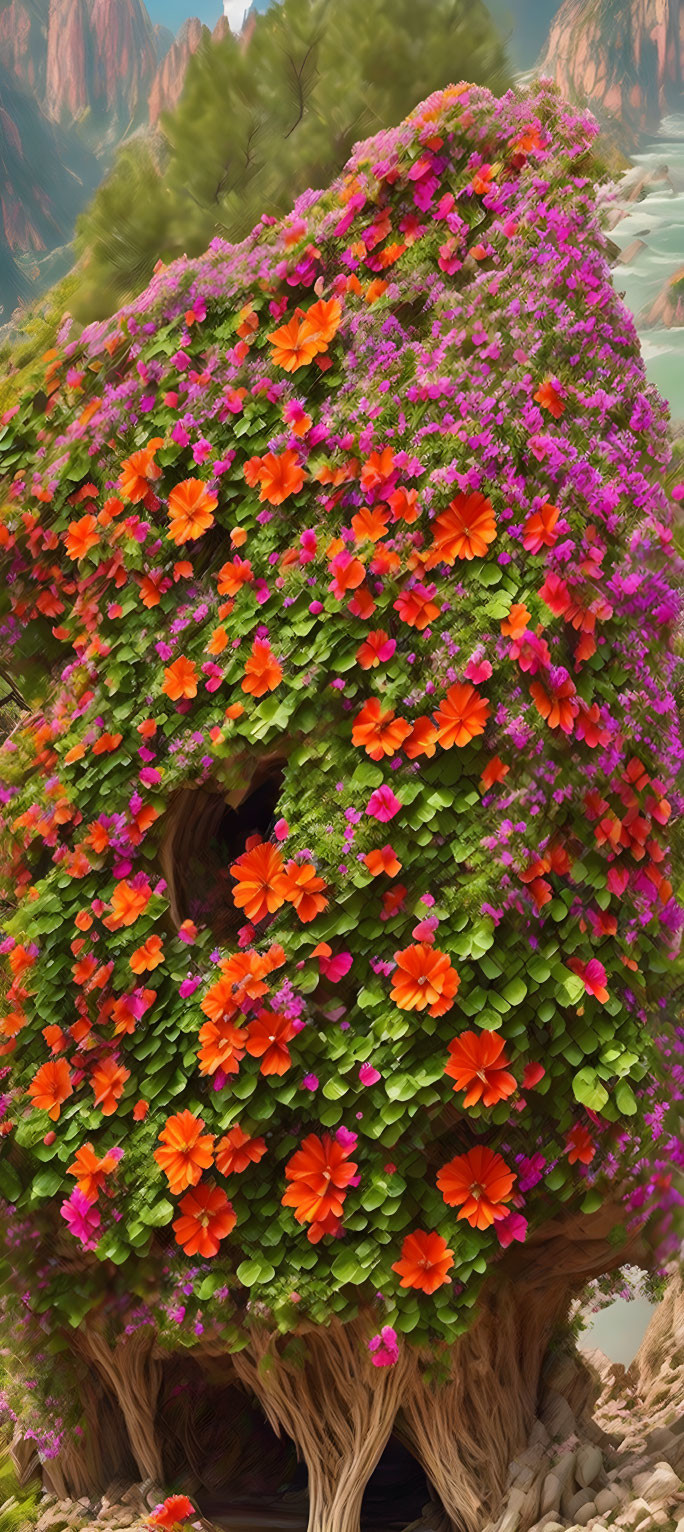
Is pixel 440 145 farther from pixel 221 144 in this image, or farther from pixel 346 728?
pixel 346 728

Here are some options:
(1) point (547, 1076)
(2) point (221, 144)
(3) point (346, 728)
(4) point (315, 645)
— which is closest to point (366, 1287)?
(1) point (547, 1076)

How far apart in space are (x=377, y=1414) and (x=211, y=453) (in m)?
2.78

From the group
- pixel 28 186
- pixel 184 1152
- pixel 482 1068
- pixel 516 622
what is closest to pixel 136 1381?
pixel 184 1152

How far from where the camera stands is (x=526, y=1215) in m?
3.10

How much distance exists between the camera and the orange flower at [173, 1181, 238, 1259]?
3.18 m

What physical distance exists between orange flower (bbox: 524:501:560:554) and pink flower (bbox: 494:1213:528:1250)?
5.65 ft

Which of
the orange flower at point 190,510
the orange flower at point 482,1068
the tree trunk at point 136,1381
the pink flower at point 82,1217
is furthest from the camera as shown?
the tree trunk at point 136,1381

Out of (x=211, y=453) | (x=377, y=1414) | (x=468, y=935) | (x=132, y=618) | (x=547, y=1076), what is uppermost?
(x=211, y=453)

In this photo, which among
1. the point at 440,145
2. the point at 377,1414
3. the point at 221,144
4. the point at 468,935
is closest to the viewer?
the point at 468,935

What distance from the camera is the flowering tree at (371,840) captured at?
9.91 ft

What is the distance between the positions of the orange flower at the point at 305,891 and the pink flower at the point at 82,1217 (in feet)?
3.61

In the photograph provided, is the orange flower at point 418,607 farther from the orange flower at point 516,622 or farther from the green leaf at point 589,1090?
the green leaf at point 589,1090

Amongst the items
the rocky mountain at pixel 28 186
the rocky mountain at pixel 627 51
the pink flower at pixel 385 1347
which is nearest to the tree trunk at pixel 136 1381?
the pink flower at pixel 385 1347

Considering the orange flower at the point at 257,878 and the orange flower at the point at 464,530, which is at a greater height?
the orange flower at the point at 464,530
